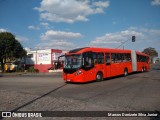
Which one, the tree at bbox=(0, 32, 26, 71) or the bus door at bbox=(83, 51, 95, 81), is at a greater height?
the tree at bbox=(0, 32, 26, 71)

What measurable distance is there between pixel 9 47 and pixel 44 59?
9.28 m

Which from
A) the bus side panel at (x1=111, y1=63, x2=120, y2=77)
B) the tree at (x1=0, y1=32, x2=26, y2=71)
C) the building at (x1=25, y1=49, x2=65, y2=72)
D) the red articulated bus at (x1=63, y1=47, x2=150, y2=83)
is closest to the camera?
the red articulated bus at (x1=63, y1=47, x2=150, y2=83)

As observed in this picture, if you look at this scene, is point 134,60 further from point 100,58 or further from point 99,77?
point 99,77

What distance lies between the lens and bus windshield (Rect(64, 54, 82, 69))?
56.1ft

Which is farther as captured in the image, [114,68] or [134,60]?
[134,60]

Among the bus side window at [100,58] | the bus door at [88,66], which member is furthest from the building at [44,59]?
the bus door at [88,66]

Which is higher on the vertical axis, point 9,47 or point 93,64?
point 9,47

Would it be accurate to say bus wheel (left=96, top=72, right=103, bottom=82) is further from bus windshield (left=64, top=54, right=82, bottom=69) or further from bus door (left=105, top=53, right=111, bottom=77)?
bus windshield (left=64, top=54, right=82, bottom=69)

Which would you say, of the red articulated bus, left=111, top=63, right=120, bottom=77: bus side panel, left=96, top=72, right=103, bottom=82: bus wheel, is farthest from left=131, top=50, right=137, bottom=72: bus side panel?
left=96, top=72, right=103, bottom=82: bus wheel

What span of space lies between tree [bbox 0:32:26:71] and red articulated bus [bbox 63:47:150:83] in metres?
36.0

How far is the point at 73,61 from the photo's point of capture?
17484 millimetres

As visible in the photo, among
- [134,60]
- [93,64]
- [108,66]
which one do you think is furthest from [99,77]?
[134,60]

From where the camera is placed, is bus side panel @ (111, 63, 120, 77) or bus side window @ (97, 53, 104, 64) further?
bus side panel @ (111, 63, 120, 77)

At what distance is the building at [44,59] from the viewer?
55019 millimetres
